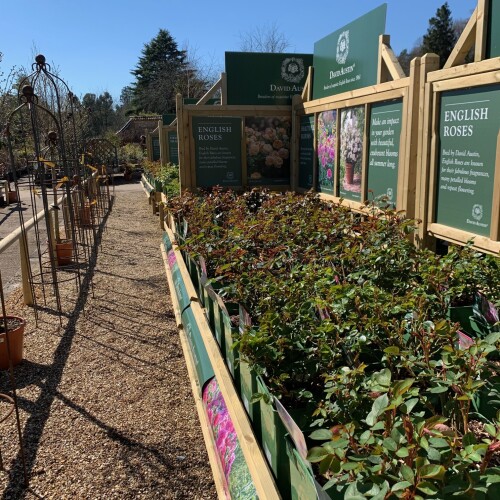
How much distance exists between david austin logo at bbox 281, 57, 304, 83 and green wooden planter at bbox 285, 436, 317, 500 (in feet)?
19.0

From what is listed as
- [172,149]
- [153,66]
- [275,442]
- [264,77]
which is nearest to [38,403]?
[275,442]

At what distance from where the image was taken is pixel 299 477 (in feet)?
5.00

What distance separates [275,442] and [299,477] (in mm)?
274

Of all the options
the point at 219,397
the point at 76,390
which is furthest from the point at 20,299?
the point at 219,397

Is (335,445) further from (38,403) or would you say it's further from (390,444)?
(38,403)

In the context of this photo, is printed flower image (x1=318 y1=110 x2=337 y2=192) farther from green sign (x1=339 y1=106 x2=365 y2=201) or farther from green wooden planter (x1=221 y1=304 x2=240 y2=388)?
green wooden planter (x1=221 y1=304 x2=240 y2=388)

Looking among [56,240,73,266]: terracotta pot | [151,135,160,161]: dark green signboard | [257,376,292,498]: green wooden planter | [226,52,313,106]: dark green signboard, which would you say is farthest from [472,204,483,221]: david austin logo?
[151,135,160,161]: dark green signboard

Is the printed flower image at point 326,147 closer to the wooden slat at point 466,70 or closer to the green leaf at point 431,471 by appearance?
the wooden slat at point 466,70

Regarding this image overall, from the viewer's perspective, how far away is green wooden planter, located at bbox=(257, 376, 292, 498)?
1711mm

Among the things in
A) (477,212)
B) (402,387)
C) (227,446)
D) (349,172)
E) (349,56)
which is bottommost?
(227,446)

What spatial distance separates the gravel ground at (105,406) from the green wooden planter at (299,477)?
1.36 metres

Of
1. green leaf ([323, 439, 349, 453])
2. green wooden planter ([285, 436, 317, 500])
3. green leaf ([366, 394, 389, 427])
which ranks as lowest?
green wooden planter ([285, 436, 317, 500])

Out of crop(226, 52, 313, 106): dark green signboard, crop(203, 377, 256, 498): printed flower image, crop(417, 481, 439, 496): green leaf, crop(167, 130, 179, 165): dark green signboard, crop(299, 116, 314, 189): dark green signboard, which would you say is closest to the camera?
crop(417, 481, 439, 496): green leaf

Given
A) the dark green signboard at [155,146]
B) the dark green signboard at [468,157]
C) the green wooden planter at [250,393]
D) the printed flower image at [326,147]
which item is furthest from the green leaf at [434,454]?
the dark green signboard at [155,146]
